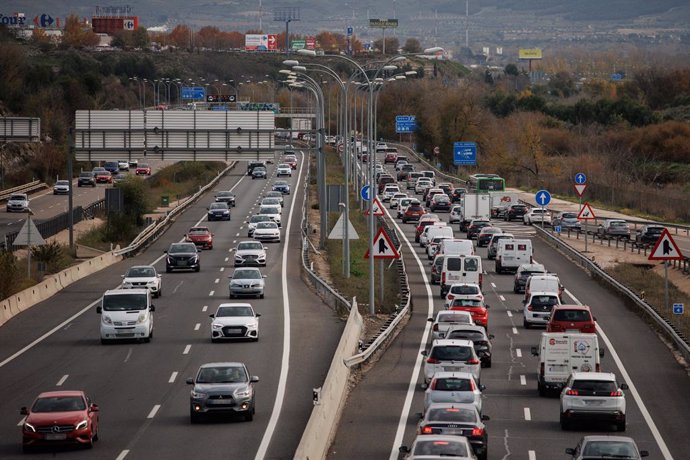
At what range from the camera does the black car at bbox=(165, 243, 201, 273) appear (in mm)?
61094

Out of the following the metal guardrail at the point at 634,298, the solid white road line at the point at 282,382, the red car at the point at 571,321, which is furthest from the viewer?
the metal guardrail at the point at 634,298

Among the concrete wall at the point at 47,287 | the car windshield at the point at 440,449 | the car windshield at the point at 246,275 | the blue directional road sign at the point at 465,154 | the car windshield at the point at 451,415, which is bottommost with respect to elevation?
the concrete wall at the point at 47,287

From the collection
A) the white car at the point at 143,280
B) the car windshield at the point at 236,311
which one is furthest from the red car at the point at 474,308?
the white car at the point at 143,280

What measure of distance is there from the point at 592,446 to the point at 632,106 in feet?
508

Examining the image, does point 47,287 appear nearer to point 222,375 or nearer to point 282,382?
point 282,382

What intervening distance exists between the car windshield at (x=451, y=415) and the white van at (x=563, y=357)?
7399mm

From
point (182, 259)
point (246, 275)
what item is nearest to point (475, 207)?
point (182, 259)

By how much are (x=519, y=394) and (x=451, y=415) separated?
835cm

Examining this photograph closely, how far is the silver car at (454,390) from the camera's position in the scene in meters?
27.7

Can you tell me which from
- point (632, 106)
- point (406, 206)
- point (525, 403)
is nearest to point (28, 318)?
point (525, 403)

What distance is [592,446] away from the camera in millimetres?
21688

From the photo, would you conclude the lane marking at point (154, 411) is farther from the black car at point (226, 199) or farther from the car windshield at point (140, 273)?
the black car at point (226, 199)

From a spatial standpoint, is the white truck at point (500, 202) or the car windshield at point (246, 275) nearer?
the car windshield at point (246, 275)

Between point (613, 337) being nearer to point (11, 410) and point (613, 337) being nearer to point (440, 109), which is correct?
point (11, 410)
